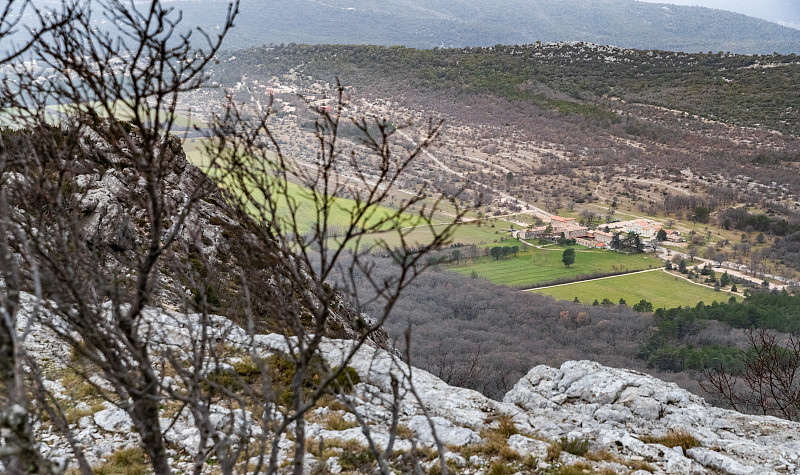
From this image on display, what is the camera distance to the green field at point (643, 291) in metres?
31.5

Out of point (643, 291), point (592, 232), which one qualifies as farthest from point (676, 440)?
point (592, 232)

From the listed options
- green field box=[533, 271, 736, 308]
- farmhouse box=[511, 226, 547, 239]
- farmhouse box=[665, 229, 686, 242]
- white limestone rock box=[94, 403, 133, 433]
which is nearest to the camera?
white limestone rock box=[94, 403, 133, 433]

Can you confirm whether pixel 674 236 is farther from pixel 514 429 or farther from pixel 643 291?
pixel 514 429

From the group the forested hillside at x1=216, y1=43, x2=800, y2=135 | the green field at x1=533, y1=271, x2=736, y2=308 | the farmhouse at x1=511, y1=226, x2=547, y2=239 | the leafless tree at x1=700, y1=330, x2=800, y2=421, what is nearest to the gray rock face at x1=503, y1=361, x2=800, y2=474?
the leafless tree at x1=700, y1=330, x2=800, y2=421

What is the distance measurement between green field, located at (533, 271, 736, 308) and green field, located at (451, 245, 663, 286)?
173cm

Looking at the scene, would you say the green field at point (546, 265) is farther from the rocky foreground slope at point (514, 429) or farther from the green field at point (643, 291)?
the rocky foreground slope at point (514, 429)

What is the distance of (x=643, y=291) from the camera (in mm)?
33031

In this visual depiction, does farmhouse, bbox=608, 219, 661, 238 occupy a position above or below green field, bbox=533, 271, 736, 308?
above

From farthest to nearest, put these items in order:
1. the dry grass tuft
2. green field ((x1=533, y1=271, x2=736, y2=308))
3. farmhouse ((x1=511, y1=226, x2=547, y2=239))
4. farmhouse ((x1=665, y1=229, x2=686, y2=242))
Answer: farmhouse ((x1=665, y1=229, x2=686, y2=242)), farmhouse ((x1=511, y1=226, x2=547, y2=239)), green field ((x1=533, y1=271, x2=736, y2=308)), the dry grass tuft

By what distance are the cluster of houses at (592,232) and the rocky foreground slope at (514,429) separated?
116ft

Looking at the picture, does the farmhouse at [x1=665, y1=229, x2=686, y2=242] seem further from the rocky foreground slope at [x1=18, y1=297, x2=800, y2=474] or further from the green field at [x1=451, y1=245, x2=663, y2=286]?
the rocky foreground slope at [x1=18, y1=297, x2=800, y2=474]

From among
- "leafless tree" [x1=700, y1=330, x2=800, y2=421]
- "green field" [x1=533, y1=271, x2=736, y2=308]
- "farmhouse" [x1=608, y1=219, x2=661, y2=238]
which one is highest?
"leafless tree" [x1=700, y1=330, x2=800, y2=421]

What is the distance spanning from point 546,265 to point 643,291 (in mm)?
7267

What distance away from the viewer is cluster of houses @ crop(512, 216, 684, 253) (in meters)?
41.9
